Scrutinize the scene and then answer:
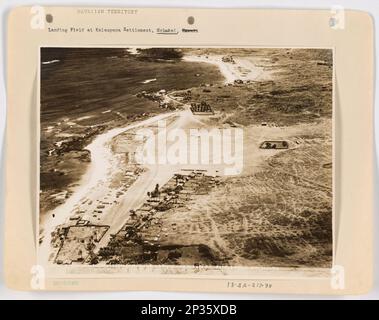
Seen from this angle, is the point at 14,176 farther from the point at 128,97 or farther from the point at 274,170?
the point at 274,170

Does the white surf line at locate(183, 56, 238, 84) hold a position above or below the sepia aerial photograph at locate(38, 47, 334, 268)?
above

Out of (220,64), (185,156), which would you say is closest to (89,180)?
(185,156)

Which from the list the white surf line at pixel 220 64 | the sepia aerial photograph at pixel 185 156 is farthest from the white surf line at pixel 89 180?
the white surf line at pixel 220 64

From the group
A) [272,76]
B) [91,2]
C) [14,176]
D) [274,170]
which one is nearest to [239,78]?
[272,76]

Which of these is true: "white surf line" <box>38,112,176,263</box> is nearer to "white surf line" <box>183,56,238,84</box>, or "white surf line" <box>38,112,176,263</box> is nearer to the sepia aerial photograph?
the sepia aerial photograph

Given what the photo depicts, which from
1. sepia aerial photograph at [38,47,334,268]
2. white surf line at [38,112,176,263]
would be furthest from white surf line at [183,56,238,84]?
white surf line at [38,112,176,263]

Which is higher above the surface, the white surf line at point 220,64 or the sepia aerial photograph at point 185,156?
the white surf line at point 220,64

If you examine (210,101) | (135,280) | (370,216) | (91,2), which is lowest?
(135,280)

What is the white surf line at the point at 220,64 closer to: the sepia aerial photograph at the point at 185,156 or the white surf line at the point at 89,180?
the sepia aerial photograph at the point at 185,156
